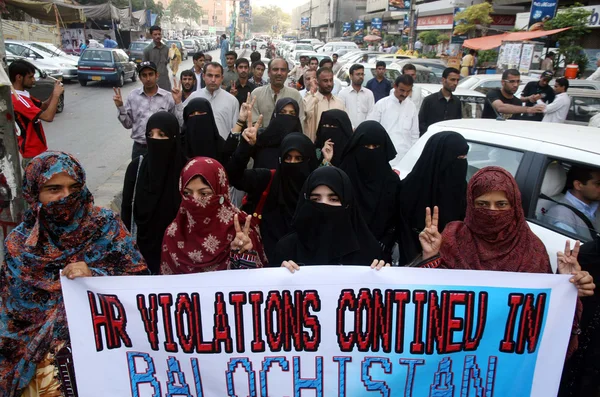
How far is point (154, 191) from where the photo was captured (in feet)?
11.6

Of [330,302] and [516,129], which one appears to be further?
[516,129]

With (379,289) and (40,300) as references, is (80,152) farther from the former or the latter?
(379,289)

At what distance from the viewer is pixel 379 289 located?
225 cm

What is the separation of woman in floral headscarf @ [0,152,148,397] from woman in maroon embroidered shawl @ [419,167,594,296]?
5.24 ft

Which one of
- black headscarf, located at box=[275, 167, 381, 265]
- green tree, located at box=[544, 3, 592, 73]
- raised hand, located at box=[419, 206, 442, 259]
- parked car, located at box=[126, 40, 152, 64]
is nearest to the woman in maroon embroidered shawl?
raised hand, located at box=[419, 206, 442, 259]

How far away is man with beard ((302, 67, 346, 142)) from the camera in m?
5.97

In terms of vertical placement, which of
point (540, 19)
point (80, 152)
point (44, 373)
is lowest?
point (80, 152)

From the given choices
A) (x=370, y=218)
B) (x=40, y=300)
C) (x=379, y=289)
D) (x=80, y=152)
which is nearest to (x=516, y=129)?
(x=370, y=218)

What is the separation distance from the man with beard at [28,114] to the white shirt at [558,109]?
246 inches

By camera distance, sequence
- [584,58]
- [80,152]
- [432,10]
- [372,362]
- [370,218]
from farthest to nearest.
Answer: [432,10], [584,58], [80,152], [370,218], [372,362]

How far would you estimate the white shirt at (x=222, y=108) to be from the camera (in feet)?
19.0

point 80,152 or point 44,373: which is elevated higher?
point 44,373

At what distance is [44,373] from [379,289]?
1571 millimetres

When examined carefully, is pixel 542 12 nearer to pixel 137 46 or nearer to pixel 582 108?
pixel 582 108
